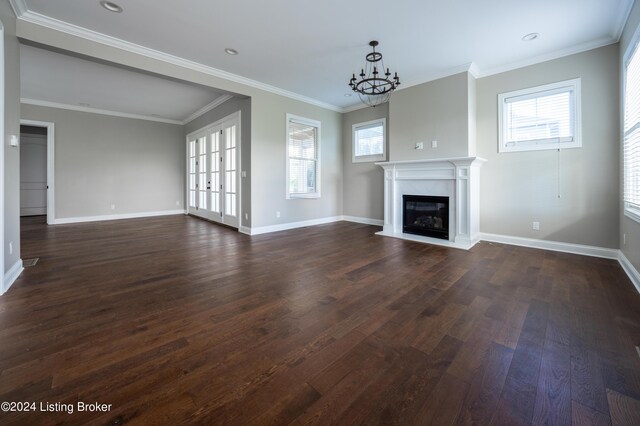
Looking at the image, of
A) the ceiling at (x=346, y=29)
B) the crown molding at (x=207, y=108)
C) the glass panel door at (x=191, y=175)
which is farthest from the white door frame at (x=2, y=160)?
the glass panel door at (x=191, y=175)

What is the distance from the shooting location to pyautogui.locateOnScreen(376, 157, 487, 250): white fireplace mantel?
4.32m

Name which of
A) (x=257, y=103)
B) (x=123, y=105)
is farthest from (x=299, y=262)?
(x=123, y=105)

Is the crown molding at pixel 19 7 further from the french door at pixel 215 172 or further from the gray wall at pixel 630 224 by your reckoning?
the gray wall at pixel 630 224

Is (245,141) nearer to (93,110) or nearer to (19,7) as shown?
(19,7)

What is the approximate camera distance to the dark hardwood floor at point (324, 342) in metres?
1.22

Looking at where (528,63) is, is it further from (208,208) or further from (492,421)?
(208,208)

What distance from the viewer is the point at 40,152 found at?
812 centimetres

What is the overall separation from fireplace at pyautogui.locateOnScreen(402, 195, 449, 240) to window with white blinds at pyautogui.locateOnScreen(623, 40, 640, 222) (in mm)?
2048

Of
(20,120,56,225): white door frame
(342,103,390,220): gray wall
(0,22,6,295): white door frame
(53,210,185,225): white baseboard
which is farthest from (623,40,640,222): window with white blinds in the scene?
(20,120,56,225): white door frame

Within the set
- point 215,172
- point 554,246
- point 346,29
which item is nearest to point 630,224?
point 554,246

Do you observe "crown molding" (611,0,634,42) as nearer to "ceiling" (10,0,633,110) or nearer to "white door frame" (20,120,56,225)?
"ceiling" (10,0,633,110)

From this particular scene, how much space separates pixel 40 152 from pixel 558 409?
1195cm

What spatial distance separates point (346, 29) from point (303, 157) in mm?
3138

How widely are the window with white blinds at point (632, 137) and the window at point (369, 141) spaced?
3.67m
